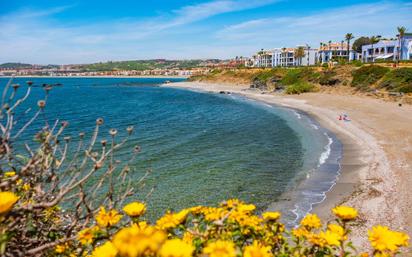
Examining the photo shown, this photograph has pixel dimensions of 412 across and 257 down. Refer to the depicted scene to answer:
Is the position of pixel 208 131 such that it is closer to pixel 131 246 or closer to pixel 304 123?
pixel 304 123

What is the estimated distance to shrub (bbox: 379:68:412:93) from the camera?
48.8 m

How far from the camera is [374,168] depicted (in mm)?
19797

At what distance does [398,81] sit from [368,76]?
27.7 feet

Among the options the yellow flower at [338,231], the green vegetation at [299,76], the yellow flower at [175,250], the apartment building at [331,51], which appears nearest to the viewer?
the yellow flower at [175,250]

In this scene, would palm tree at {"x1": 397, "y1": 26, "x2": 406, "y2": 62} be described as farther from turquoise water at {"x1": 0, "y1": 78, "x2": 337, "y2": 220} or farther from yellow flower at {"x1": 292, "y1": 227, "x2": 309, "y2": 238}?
yellow flower at {"x1": 292, "y1": 227, "x2": 309, "y2": 238}

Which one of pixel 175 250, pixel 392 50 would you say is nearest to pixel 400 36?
pixel 392 50

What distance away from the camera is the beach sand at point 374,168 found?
1348 centimetres

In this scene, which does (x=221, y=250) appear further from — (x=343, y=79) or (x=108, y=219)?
(x=343, y=79)

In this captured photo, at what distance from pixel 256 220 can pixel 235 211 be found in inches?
8.7

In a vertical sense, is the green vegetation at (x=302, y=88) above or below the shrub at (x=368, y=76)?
below

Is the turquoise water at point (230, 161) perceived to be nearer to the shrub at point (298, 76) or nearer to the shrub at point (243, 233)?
the shrub at point (243, 233)

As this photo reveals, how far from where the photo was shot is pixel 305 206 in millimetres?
15273

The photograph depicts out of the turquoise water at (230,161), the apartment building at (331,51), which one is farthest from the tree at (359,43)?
the turquoise water at (230,161)

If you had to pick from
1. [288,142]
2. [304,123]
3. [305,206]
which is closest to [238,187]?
[305,206]
